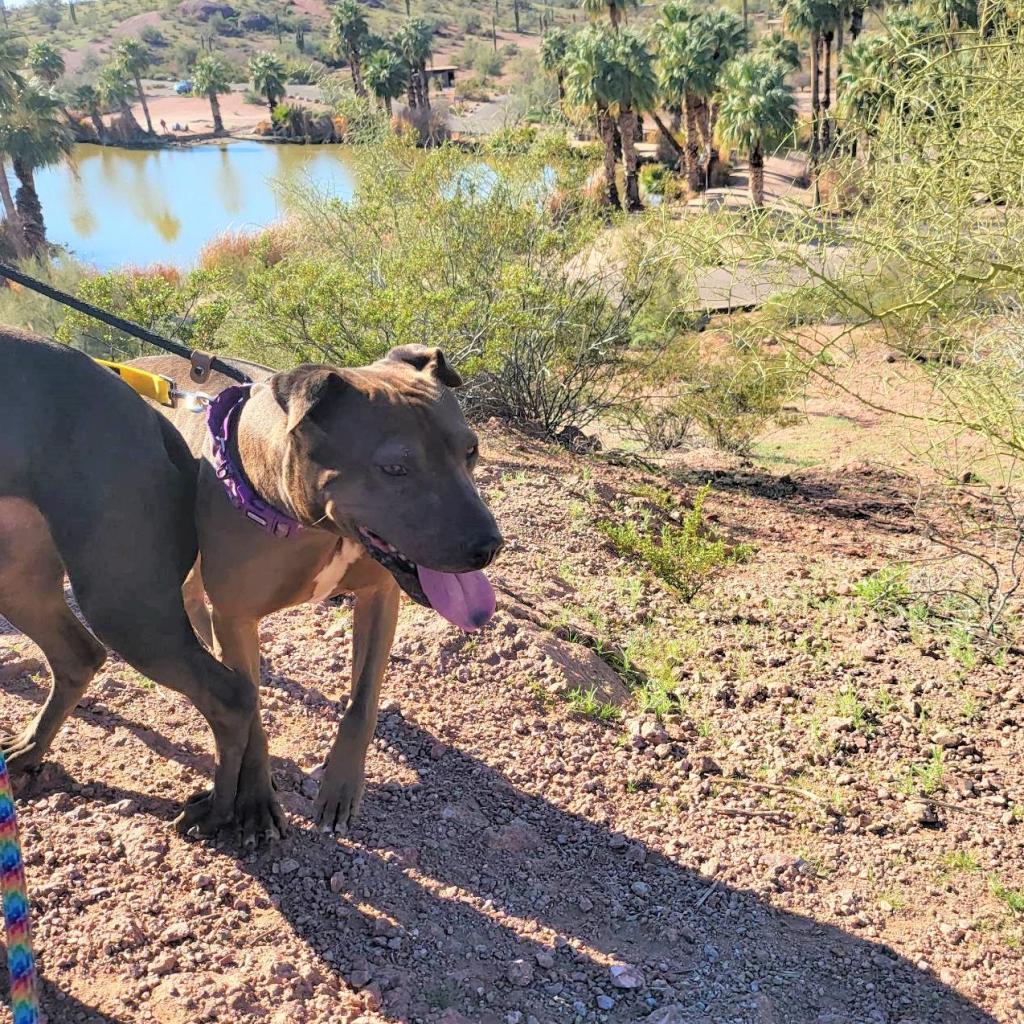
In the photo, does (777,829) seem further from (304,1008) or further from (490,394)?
(490,394)

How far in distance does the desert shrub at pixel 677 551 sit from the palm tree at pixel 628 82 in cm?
3086

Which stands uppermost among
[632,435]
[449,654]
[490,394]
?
[449,654]

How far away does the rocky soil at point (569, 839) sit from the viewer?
3.12 metres

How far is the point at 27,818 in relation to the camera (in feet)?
11.7

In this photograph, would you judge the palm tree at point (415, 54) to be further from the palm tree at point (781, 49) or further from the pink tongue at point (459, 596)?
the pink tongue at point (459, 596)

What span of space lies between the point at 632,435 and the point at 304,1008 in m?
13.7

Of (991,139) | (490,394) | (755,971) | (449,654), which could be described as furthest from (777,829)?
(490,394)

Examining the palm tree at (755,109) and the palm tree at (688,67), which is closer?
the palm tree at (755,109)

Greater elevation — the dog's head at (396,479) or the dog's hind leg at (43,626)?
the dog's head at (396,479)

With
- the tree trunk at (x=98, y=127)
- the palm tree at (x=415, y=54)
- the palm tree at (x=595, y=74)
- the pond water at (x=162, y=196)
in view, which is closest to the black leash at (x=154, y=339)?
the pond water at (x=162, y=196)

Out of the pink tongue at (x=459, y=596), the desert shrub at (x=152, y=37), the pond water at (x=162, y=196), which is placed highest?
the desert shrub at (x=152, y=37)

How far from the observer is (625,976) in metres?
3.24

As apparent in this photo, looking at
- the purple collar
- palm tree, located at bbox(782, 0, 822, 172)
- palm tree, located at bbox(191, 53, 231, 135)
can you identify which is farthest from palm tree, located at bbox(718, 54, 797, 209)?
palm tree, located at bbox(191, 53, 231, 135)

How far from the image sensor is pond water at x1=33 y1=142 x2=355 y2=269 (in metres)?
40.0
